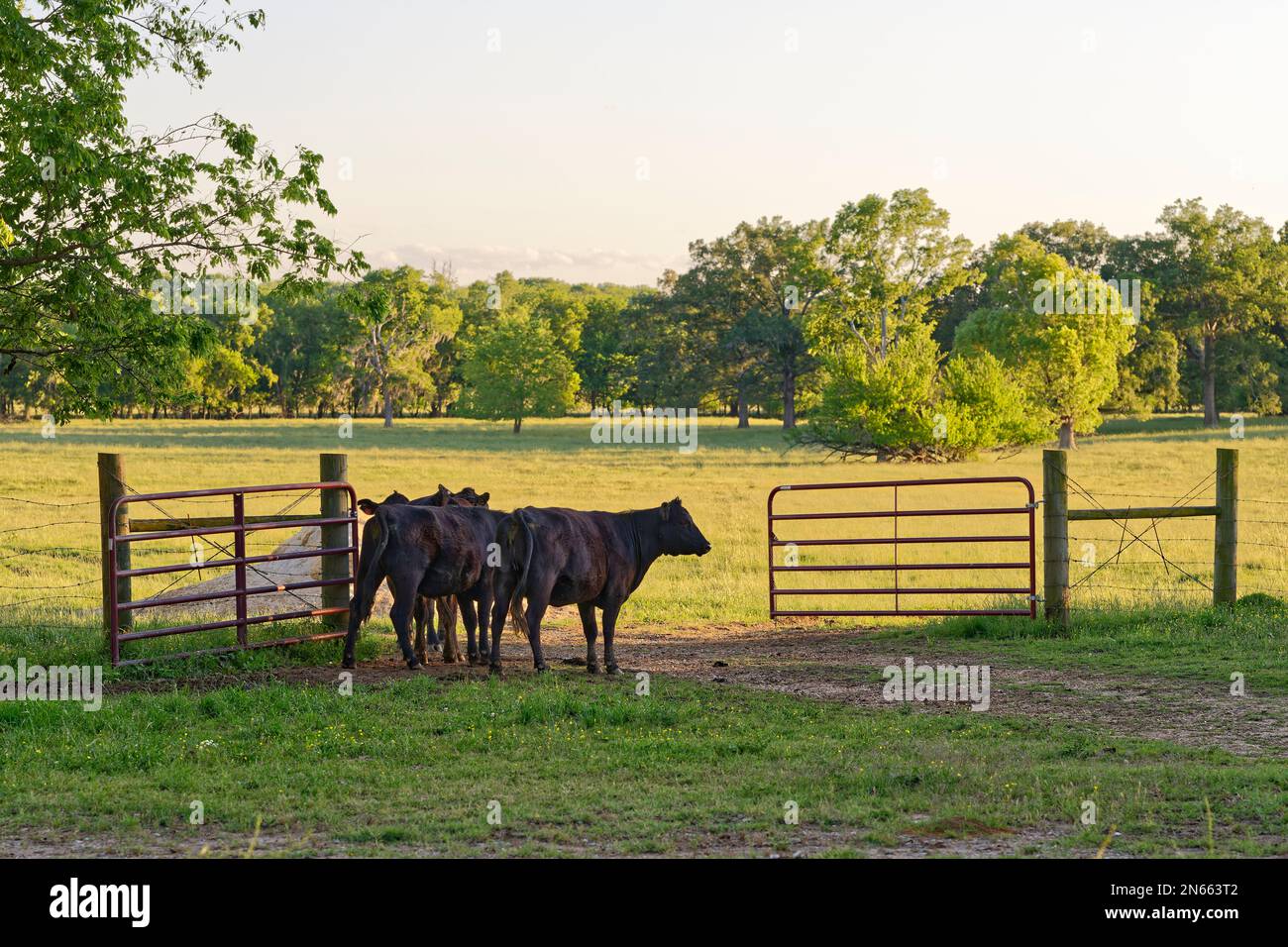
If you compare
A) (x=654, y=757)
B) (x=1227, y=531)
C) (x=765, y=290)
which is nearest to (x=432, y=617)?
(x=654, y=757)

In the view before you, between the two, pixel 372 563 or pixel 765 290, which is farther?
pixel 765 290

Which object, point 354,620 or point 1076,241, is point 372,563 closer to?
point 354,620

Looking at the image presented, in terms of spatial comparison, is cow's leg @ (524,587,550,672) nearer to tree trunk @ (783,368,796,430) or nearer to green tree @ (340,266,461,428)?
tree trunk @ (783,368,796,430)

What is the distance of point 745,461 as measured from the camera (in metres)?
47.9

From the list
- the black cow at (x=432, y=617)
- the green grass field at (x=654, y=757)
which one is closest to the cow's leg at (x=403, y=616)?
the black cow at (x=432, y=617)

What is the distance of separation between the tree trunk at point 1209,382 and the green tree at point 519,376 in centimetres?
3651

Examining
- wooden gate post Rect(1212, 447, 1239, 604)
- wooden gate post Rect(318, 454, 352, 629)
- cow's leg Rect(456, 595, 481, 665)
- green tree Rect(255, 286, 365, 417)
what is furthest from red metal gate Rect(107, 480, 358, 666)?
green tree Rect(255, 286, 365, 417)

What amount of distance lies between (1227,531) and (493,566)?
7744 millimetres

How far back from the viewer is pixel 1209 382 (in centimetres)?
7019

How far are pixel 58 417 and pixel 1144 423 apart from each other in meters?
66.9

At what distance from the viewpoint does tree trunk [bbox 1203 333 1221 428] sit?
68562mm

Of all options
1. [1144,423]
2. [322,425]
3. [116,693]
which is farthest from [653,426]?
[116,693]
